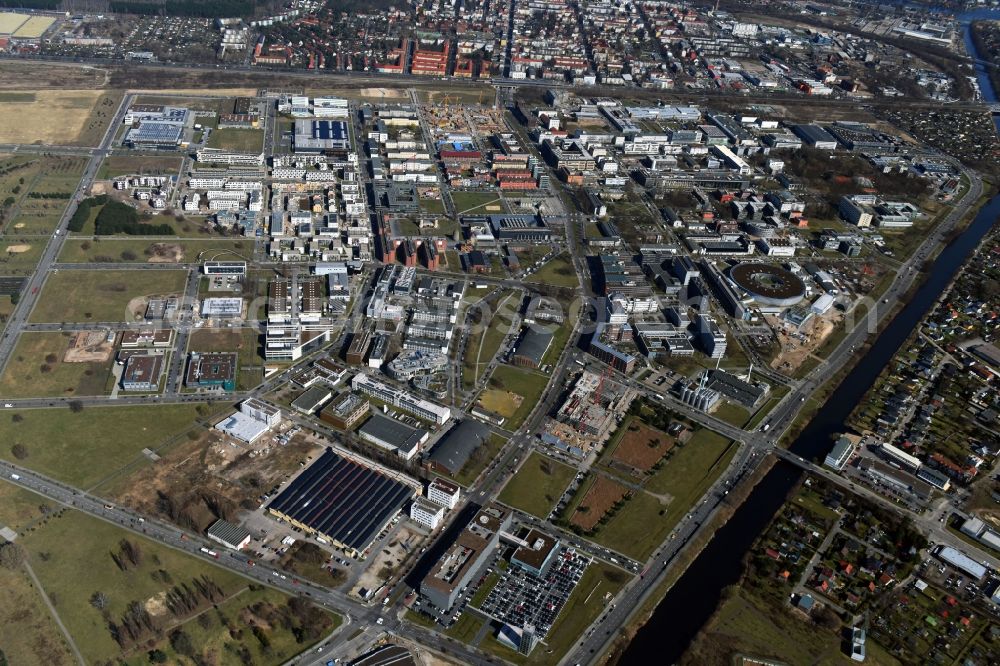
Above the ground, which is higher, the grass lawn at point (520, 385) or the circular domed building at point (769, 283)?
the circular domed building at point (769, 283)

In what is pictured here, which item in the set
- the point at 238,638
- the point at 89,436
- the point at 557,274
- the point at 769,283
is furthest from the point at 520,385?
the point at 89,436

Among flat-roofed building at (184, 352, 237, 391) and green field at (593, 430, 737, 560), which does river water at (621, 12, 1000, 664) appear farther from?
flat-roofed building at (184, 352, 237, 391)

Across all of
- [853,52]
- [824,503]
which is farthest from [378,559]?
[853,52]

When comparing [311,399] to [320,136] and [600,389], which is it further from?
[320,136]

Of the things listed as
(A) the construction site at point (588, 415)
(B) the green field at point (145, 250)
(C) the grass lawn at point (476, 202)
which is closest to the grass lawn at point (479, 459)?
(A) the construction site at point (588, 415)

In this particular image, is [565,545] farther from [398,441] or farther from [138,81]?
[138,81]

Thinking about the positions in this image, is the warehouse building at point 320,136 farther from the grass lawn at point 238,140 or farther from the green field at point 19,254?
the green field at point 19,254

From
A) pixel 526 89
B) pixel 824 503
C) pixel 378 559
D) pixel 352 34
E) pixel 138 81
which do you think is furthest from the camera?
pixel 352 34

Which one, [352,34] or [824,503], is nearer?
[824,503]

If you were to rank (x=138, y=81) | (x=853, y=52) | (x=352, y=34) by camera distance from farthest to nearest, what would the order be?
1. (x=853, y=52)
2. (x=352, y=34)
3. (x=138, y=81)
